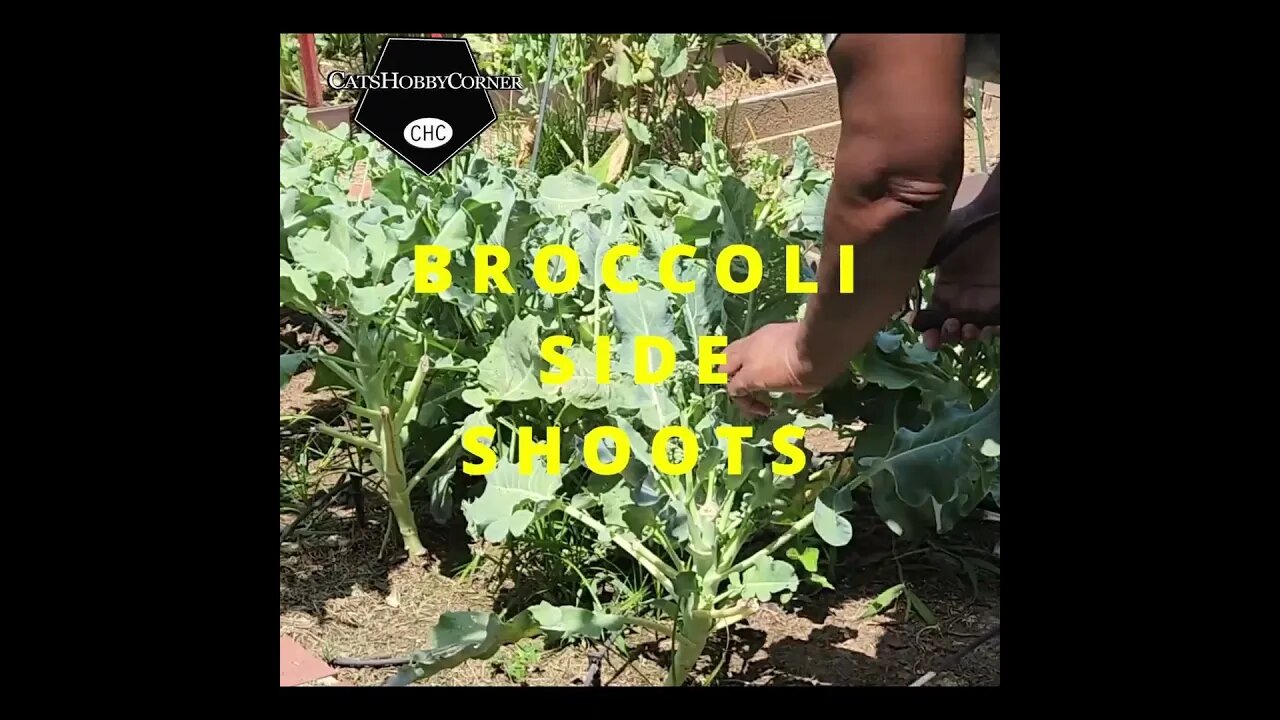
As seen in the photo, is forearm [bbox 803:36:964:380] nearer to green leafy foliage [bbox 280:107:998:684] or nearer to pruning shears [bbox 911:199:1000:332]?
pruning shears [bbox 911:199:1000:332]

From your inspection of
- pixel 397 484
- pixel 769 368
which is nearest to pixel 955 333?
pixel 769 368

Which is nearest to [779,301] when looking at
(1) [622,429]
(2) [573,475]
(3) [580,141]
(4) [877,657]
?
(1) [622,429]

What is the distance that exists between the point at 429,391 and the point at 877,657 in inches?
40.5

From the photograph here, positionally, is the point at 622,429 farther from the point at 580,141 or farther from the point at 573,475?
the point at 580,141

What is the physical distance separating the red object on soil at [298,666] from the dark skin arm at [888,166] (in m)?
1.14

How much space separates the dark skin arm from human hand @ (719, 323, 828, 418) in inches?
5.4

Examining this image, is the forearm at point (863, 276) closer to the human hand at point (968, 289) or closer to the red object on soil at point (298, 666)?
the human hand at point (968, 289)

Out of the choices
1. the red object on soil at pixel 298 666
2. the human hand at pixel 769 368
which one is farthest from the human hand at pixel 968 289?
the red object on soil at pixel 298 666

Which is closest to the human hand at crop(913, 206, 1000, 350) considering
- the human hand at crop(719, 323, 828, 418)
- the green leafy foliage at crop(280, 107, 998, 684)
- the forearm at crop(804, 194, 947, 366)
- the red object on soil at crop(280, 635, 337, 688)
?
the green leafy foliage at crop(280, 107, 998, 684)

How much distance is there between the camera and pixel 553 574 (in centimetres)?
225

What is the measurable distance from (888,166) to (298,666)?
140 centimetres

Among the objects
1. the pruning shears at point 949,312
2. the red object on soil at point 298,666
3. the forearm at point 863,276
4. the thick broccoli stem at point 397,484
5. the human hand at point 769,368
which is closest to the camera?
the forearm at point 863,276

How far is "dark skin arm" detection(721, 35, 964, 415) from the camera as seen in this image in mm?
1194

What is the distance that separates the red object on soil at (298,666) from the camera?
1997 mm
